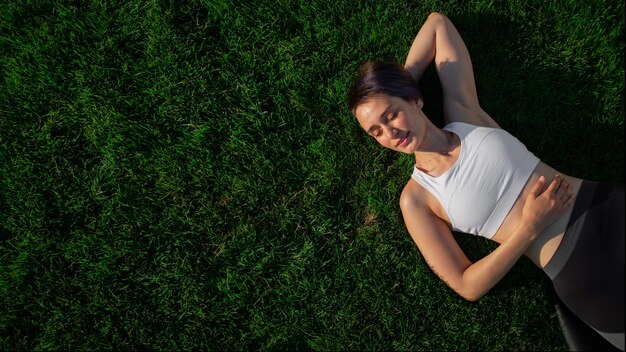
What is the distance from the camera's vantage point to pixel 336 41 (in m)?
3.71

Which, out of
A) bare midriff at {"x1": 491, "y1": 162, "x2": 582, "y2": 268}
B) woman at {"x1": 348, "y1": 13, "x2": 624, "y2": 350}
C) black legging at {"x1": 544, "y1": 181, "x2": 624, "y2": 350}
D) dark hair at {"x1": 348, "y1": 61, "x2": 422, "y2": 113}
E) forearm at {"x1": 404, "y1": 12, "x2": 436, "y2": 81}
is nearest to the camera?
black legging at {"x1": 544, "y1": 181, "x2": 624, "y2": 350}

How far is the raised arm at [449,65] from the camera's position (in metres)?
3.36

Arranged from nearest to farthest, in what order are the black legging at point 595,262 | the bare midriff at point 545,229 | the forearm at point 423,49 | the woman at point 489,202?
the black legging at point 595,262 → the woman at point 489,202 → the bare midriff at point 545,229 → the forearm at point 423,49

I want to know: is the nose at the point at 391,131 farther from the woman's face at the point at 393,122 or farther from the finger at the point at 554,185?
the finger at the point at 554,185

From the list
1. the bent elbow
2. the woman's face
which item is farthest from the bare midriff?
the woman's face

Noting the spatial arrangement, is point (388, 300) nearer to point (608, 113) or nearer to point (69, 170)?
point (608, 113)

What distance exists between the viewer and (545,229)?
120 inches

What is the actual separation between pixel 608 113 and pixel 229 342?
346cm

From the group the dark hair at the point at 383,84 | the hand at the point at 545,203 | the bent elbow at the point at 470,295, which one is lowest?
the bent elbow at the point at 470,295

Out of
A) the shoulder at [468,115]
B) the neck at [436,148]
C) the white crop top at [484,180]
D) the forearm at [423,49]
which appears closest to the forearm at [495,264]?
the white crop top at [484,180]

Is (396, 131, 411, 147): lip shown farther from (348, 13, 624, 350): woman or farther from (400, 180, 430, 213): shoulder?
(400, 180, 430, 213): shoulder

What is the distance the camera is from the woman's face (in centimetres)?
306

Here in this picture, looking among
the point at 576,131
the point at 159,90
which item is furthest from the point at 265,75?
the point at 576,131

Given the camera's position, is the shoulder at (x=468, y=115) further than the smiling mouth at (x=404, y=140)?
Yes
